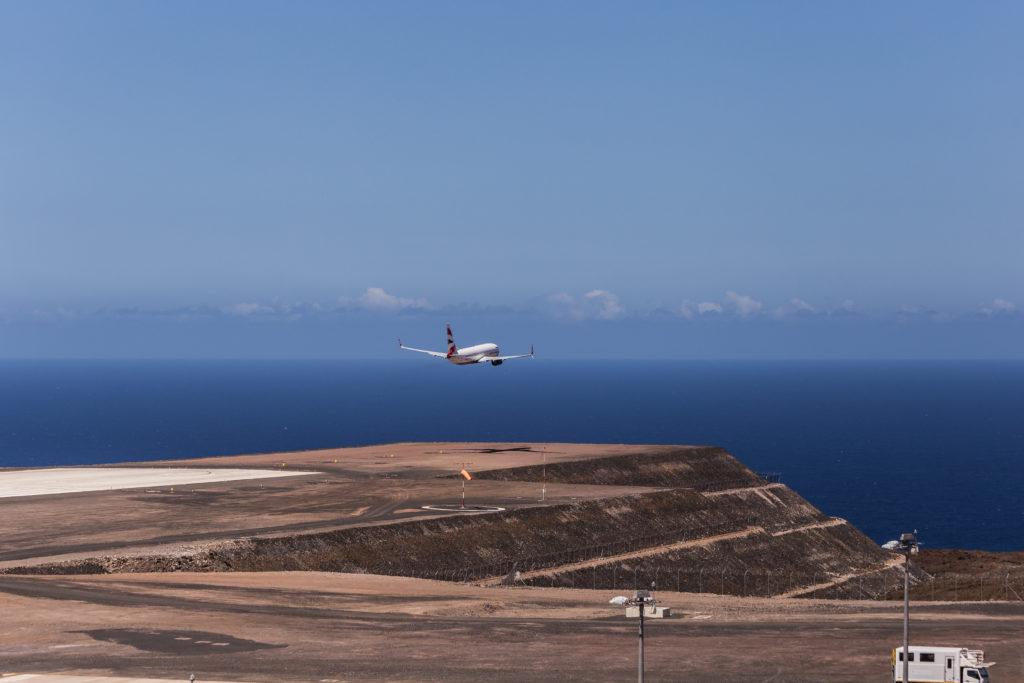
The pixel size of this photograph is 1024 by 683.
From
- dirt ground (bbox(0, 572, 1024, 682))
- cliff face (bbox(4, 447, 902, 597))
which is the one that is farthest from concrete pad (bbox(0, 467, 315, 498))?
dirt ground (bbox(0, 572, 1024, 682))

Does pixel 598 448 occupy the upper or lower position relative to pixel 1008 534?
upper

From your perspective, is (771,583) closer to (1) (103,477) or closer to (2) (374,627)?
(2) (374,627)

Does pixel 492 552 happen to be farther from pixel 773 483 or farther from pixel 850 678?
pixel 773 483

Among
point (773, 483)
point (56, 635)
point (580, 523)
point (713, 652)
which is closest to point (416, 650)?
point (713, 652)

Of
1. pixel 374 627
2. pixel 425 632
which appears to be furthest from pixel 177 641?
pixel 425 632

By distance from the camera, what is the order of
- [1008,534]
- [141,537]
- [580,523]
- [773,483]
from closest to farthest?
1. [141,537]
2. [580,523]
3. [773,483]
4. [1008,534]
